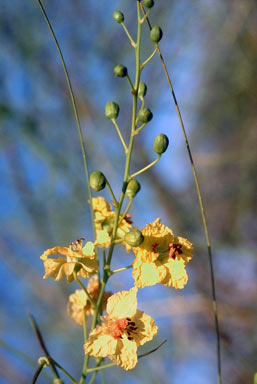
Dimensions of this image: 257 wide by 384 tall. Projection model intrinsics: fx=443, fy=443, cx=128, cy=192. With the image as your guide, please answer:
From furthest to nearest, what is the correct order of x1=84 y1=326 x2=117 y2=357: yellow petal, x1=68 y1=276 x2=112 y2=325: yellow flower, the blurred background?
1. the blurred background
2. x1=68 y1=276 x2=112 y2=325: yellow flower
3. x1=84 y1=326 x2=117 y2=357: yellow petal

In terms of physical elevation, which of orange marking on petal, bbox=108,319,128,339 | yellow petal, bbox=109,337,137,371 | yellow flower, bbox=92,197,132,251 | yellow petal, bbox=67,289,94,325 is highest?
yellow flower, bbox=92,197,132,251

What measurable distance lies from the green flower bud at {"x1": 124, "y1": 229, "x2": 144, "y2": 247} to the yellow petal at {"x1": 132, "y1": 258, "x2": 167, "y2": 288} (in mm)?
34

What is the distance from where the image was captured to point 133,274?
0.57 m

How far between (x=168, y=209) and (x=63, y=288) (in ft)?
2.12

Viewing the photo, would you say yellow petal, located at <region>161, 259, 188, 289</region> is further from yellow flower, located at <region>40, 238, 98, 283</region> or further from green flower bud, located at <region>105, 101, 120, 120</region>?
green flower bud, located at <region>105, 101, 120, 120</region>

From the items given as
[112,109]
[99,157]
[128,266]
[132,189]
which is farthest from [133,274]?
[99,157]

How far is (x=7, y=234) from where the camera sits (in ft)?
8.23

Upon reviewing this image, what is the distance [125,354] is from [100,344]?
39 millimetres

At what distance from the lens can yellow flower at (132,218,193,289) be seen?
0.58m

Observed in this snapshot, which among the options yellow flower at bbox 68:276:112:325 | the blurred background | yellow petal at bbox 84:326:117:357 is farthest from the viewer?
the blurred background

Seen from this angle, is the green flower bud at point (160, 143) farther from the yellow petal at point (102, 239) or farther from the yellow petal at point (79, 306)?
the yellow petal at point (79, 306)

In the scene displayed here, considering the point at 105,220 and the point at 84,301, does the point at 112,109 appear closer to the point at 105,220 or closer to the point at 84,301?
the point at 105,220

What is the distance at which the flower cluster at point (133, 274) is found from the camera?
22.4 inches

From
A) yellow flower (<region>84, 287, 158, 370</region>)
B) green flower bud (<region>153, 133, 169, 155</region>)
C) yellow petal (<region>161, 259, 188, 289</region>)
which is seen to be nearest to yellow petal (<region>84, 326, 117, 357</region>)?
yellow flower (<region>84, 287, 158, 370</region>)
